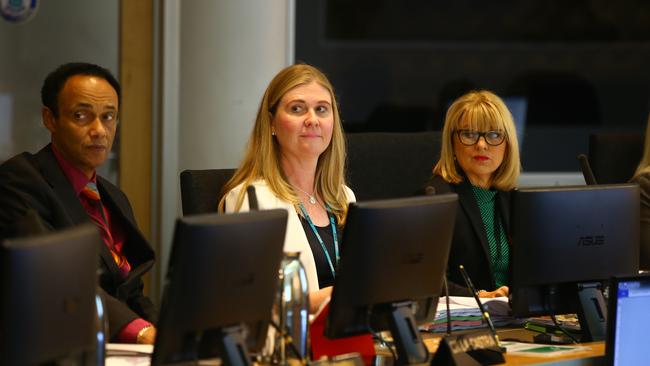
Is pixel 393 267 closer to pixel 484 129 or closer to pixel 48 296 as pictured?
pixel 48 296

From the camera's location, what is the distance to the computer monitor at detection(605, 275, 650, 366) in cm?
236

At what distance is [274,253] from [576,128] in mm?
4319

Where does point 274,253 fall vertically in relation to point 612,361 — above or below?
above

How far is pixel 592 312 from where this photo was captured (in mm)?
2664

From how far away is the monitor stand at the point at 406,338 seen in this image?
7.37ft

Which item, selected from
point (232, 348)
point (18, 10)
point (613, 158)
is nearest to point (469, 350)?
point (232, 348)

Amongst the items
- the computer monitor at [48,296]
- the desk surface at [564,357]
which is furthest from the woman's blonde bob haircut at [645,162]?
the computer monitor at [48,296]

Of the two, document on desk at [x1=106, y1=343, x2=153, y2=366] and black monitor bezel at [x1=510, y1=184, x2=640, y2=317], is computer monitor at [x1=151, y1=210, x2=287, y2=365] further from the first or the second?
black monitor bezel at [x1=510, y1=184, x2=640, y2=317]

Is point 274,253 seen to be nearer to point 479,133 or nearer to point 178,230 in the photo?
point 178,230

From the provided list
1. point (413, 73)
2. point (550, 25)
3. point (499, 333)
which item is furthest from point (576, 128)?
point (499, 333)

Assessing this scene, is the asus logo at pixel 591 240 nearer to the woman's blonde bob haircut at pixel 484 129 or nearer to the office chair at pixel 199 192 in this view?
the woman's blonde bob haircut at pixel 484 129

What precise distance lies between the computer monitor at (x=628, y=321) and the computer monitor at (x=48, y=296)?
117cm

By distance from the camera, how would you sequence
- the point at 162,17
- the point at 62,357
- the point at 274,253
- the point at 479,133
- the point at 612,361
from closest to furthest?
the point at 62,357 → the point at 274,253 → the point at 612,361 → the point at 479,133 → the point at 162,17

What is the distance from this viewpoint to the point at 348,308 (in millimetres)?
2203
